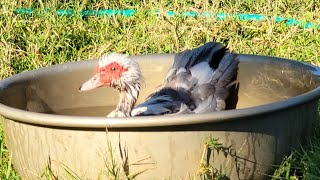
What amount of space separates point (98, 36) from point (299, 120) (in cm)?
240

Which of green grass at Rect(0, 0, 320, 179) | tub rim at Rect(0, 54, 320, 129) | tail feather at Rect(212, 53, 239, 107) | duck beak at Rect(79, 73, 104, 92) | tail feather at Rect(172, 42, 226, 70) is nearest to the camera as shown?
tub rim at Rect(0, 54, 320, 129)

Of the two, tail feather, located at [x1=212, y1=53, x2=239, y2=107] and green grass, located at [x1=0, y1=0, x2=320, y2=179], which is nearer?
tail feather, located at [x1=212, y1=53, x2=239, y2=107]

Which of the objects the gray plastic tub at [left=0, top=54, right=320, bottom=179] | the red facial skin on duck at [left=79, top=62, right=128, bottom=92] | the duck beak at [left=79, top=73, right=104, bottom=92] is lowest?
the gray plastic tub at [left=0, top=54, right=320, bottom=179]

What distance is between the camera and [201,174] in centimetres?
266

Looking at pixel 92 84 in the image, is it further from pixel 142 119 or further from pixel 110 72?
pixel 142 119

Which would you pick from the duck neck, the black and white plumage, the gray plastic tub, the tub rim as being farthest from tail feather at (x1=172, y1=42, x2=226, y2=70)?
the tub rim

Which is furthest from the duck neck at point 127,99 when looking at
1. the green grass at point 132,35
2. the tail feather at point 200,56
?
the green grass at point 132,35

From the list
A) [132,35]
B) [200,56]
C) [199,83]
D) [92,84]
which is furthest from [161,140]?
[132,35]

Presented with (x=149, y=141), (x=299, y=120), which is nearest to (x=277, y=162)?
(x=299, y=120)

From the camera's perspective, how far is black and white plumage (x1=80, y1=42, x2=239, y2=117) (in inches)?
130

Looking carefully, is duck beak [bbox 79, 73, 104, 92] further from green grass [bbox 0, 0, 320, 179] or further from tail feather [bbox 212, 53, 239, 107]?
green grass [bbox 0, 0, 320, 179]

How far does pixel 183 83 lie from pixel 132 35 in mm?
1521

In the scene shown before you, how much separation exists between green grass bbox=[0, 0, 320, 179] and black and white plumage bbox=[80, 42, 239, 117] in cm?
103

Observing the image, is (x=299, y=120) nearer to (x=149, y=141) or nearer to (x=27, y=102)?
(x=149, y=141)
